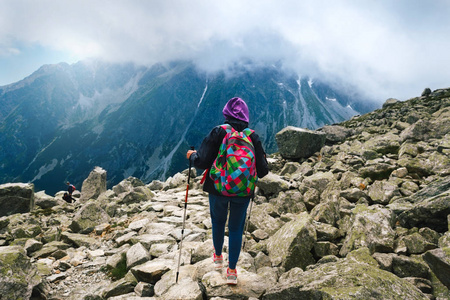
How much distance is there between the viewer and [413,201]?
7.68 meters

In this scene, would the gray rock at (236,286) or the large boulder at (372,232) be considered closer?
the gray rock at (236,286)

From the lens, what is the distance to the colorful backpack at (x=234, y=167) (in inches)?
184

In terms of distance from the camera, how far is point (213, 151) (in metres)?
→ 5.05

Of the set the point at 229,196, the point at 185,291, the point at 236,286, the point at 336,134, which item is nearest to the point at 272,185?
the point at 236,286

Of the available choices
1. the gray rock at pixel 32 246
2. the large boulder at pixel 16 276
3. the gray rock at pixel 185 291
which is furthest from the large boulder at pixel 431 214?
the gray rock at pixel 32 246

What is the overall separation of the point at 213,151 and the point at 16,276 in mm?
5654

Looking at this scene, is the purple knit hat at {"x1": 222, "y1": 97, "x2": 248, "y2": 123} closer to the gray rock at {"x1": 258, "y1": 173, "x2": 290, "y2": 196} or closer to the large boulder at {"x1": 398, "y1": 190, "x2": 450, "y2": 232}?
the large boulder at {"x1": 398, "y1": 190, "x2": 450, "y2": 232}

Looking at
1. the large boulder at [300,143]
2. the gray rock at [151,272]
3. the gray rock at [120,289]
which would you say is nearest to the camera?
the gray rock at [120,289]

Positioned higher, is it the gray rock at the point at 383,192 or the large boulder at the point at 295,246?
the gray rock at the point at 383,192

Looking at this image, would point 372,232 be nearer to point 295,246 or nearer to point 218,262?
point 295,246

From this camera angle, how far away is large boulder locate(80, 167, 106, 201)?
110 ft

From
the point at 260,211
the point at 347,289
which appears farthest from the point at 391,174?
the point at 347,289

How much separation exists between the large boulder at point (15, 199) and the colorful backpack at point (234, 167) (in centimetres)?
2980

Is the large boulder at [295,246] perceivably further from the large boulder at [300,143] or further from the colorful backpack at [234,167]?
the large boulder at [300,143]
